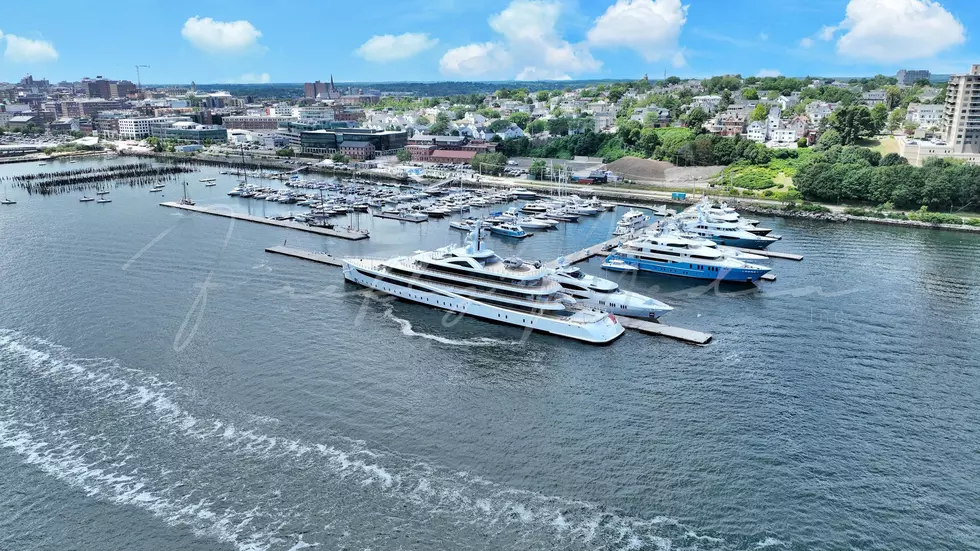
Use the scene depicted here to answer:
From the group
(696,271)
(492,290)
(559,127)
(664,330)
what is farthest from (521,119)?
(664,330)

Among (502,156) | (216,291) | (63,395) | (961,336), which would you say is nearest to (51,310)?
(216,291)

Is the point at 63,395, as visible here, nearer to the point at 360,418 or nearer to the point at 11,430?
the point at 11,430

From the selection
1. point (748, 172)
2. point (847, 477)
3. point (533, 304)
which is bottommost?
point (847, 477)

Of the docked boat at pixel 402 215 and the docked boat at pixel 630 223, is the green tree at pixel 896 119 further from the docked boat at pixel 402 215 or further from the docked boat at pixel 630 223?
the docked boat at pixel 402 215

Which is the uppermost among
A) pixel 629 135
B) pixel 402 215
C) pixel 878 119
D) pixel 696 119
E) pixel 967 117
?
pixel 696 119

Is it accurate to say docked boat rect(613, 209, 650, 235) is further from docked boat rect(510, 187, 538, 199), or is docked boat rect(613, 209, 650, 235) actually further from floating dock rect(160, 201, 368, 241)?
floating dock rect(160, 201, 368, 241)

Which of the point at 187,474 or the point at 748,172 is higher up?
the point at 748,172

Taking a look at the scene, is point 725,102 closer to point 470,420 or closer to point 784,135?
point 784,135

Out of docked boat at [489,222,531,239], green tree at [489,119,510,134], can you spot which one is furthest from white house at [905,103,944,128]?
docked boat at [489,222,531,239]
